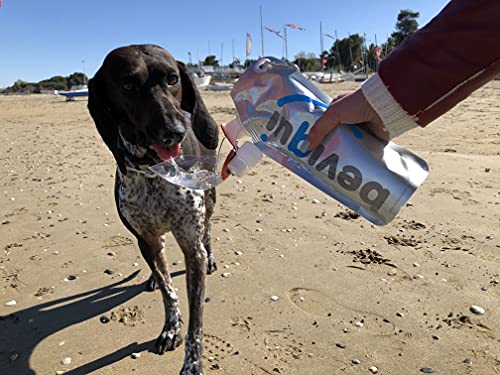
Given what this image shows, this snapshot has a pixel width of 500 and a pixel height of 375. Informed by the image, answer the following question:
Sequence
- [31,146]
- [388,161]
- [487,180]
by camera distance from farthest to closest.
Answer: [31,146] → [487,180] → [388,161]

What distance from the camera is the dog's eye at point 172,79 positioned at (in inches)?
117

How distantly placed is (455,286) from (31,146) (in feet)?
36.0

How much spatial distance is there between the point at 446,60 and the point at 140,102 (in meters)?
1.90

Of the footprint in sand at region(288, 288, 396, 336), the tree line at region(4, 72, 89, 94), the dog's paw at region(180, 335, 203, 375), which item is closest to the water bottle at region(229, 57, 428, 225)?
the dog's paw at region(180, 335, 203, 375)

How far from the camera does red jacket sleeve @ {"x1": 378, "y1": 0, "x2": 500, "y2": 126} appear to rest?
4.57 feet

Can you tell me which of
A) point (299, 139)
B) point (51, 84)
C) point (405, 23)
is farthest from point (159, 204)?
point (51, 84)

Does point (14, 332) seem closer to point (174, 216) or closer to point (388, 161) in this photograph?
point (174, 216)

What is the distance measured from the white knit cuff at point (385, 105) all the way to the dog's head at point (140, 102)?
1331 millimetres

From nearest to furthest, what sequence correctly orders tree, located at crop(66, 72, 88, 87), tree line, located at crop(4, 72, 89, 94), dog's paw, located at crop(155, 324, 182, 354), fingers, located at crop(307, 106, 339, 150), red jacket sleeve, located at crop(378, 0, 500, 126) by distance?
red jacket sleeve, located at crop(378, 0, 500, 126) < fingers, located at crop(307, 106, 339, 150) < dog's paw, located at crop(155, 324, 182, 354) < tree line, located at crop(4, 72, 89, 94) < tree, located at crop(66, 72, 88, 87)

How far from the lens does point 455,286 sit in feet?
12.3

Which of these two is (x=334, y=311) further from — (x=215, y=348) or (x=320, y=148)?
(x=320, y=148)

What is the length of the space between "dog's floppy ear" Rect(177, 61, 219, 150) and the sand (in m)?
1.36

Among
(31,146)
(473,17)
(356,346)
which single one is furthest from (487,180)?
(31,146)

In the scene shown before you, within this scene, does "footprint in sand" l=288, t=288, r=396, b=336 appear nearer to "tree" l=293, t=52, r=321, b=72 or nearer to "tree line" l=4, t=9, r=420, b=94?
"tree line" l=4, t=9, r=420, b=94
